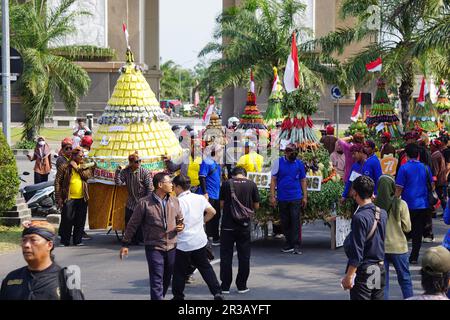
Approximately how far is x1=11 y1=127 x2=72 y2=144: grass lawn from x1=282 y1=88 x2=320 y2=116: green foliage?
24984 millimetres

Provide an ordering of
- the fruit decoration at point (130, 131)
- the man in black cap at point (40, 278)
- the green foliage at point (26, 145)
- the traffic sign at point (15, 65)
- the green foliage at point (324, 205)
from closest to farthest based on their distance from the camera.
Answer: the man in black cap at point (40, 278) < the green foliage at point (324, 205) < the fruit decoration at point (130, 131) < the traffic sign at point (15, 65) < the green foliage at point (26, 145)

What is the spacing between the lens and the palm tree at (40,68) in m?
31.9

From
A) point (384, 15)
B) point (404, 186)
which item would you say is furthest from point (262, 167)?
point (384, 15)

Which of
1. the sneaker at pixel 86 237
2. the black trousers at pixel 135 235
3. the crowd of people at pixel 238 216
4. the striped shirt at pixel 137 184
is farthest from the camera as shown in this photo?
the sneaker at pixel 86 237

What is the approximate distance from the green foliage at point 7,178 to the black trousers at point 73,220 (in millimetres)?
961

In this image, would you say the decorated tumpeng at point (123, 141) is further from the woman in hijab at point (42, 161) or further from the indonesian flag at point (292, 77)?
the woman in hijab at point (42, 161)

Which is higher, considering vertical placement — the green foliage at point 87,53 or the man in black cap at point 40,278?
the green foliage at point 87,53

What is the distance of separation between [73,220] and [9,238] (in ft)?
3.48

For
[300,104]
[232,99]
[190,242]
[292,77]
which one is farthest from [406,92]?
[190,242]

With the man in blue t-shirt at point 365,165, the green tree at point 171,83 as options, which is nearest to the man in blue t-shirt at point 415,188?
the man in blue t-shirt at point 365,165

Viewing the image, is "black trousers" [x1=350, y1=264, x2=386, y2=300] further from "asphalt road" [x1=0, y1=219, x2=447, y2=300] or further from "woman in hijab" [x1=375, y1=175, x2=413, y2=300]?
"asphalt road" [x1=0, y1=219, x2=447, y2=300]

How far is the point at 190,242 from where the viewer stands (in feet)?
30.5

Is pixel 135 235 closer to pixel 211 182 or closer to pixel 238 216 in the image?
pixel 211 182

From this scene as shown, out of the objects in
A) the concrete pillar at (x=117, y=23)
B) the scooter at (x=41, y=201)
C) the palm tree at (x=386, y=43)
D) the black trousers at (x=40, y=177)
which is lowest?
the scooter at (x=41, y=201)
